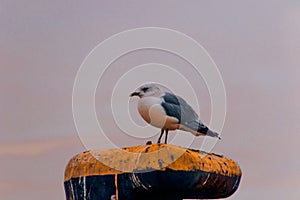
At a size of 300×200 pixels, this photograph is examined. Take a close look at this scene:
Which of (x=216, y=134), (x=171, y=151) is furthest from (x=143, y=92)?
(x=171, y=151)

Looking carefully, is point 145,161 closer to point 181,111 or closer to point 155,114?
point 155,114

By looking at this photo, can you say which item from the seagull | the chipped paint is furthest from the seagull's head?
the chipped paint

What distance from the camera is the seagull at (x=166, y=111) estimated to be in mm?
5242

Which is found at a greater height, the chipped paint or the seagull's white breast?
the seagull's white breast

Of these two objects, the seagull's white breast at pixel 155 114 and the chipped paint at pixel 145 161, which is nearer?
the chipped paint at pixel 145 161

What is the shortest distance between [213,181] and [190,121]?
147 centimetres

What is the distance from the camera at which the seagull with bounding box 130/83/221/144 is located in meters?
5.24

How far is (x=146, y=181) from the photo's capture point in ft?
12.3

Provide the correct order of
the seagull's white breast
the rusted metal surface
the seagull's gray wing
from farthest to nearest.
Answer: the seagull's gray wing
the seagull's white breast
the rusted metal surface

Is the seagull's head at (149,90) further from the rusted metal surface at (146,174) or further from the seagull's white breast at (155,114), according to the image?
the rusted metal surface at (146,174)

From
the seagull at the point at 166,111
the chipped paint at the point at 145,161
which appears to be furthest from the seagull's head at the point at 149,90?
the chipped paint at the point at 145,161

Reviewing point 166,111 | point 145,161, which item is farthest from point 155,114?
point 145,161

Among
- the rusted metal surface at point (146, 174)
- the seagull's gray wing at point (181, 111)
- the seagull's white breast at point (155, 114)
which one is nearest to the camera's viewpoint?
the rusted metal surface at point (146, 174)

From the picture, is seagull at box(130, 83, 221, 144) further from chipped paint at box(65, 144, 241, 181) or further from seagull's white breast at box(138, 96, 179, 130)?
chipped paint at box(65, 144, 241, 181)
